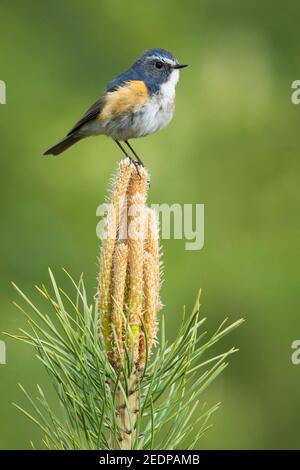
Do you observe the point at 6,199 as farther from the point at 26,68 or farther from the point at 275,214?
the point at 275,214

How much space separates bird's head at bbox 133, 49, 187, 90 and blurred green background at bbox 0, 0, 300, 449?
1.40 m

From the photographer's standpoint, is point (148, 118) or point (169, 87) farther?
point (169, 87)

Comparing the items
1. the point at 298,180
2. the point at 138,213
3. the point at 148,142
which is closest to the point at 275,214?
the point at 298,180

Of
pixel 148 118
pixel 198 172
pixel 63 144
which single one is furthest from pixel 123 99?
pixel 198 172

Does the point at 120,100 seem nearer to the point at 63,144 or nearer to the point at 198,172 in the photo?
the point at 63,144

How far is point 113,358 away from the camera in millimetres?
1871

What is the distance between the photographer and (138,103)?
390cm

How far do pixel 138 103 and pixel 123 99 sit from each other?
0.07 m

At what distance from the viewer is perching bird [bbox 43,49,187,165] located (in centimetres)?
388

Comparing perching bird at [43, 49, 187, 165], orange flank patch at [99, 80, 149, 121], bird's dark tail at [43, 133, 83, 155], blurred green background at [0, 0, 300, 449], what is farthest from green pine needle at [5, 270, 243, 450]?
blurred green background at [0, 0, 300, 449]

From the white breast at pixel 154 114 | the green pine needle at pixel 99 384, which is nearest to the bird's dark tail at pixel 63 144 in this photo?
the white breast at pixel 154 114

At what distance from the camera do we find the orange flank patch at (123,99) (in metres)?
3.90
